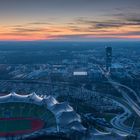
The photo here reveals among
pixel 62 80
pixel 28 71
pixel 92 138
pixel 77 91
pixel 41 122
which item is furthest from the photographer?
pixel 28 71

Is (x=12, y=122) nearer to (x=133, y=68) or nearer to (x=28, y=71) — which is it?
(x=28, y=71)

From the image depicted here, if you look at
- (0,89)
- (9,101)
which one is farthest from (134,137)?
(0,89)

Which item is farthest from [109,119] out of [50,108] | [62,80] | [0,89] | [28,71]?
[28,71]

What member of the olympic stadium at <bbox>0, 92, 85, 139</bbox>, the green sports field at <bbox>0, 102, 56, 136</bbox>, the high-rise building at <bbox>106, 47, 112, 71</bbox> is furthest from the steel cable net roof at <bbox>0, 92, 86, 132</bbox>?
the high-rise building at <bbox>106, 47, 112, 71</bbox>

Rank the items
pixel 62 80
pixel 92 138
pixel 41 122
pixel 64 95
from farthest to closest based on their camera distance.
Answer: pixel 62 80, pixel 64 95, pixel 41 122, pixel 92 138

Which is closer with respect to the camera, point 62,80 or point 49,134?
point 49,134

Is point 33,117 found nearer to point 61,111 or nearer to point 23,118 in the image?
point 23,118

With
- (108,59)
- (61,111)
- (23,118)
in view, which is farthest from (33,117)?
(108,59)
